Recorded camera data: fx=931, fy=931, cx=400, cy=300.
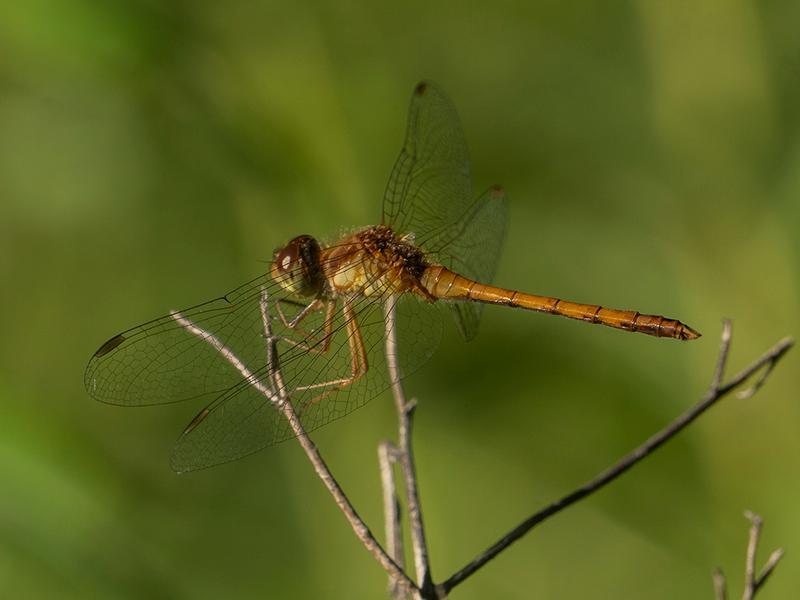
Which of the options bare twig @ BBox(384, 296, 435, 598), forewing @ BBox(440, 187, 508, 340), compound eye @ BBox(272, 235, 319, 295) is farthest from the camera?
forewing @ BBox(440, 187, 508, 340)

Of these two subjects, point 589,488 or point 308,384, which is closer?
point 589,488

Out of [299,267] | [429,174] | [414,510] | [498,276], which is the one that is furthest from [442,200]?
[414,510]

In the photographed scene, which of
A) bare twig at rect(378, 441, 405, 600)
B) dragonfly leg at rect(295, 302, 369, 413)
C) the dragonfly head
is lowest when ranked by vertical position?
bare twig at rect(378, 441, 405, 600)

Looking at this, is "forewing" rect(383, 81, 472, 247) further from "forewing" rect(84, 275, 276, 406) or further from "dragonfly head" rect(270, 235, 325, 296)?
"forewing" rect(84, 275, 276, 406)

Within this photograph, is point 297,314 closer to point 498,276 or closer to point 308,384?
point 308,384

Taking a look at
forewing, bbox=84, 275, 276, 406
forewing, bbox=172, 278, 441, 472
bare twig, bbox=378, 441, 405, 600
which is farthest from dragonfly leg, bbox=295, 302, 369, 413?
bare twig, bbox=378, 441, 405, 600

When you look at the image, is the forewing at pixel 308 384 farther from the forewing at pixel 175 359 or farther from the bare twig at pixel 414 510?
the bare twig at pixel 414 510

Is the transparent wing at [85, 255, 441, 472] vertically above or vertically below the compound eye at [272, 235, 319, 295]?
below
